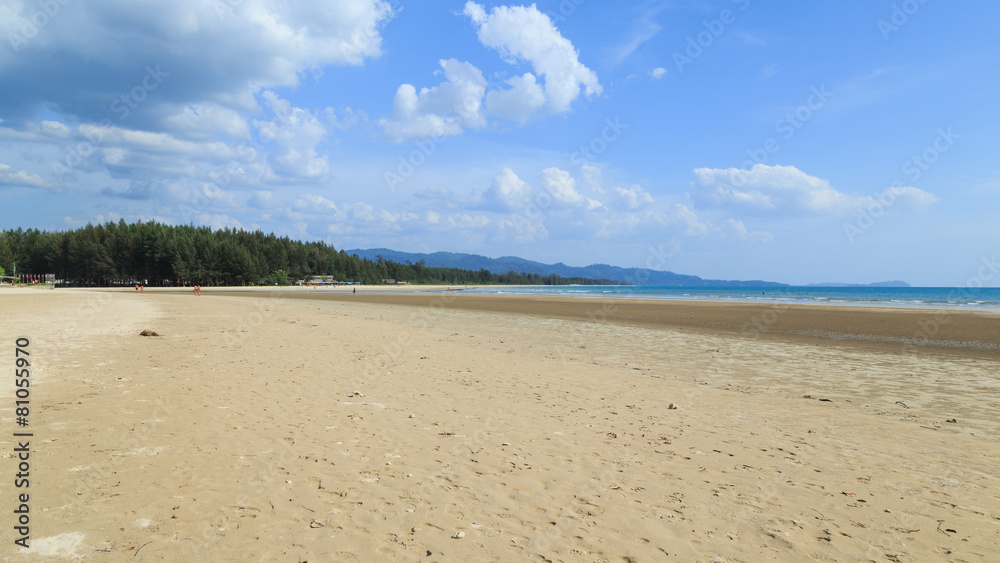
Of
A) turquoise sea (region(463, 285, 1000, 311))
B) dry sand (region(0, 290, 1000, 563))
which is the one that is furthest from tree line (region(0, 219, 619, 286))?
dry sand (region(0, 290, 1000, 563))

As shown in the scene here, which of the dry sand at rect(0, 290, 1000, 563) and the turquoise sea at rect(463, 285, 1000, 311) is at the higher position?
the turquoise sea at rect(463, 285, 1000, 311)

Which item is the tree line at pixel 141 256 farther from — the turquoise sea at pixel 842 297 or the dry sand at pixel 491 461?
the dry sand at pixel 491 461

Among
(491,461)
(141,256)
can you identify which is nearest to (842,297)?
(491,461)

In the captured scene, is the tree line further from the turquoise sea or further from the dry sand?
the dry sand

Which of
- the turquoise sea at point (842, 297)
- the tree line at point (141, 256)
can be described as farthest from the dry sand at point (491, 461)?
the tree line at point (141, 256)

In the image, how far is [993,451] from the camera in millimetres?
6148

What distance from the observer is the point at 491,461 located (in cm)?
532

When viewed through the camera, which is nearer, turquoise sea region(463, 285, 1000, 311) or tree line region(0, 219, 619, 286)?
turquoise sea region(463, 285, 1000, 311)

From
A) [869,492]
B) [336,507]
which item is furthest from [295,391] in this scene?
[869,492]

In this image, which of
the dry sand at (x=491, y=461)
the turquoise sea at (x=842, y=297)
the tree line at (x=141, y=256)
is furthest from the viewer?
the tree line at (x=141, y=256)

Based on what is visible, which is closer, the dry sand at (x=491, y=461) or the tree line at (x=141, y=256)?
the dry sand at (x=491, y=461)

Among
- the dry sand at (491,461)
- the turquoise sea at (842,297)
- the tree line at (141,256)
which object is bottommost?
the dry sand at (491,461)

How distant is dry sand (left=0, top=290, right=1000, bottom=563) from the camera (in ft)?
12.0

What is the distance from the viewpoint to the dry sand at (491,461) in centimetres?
365
